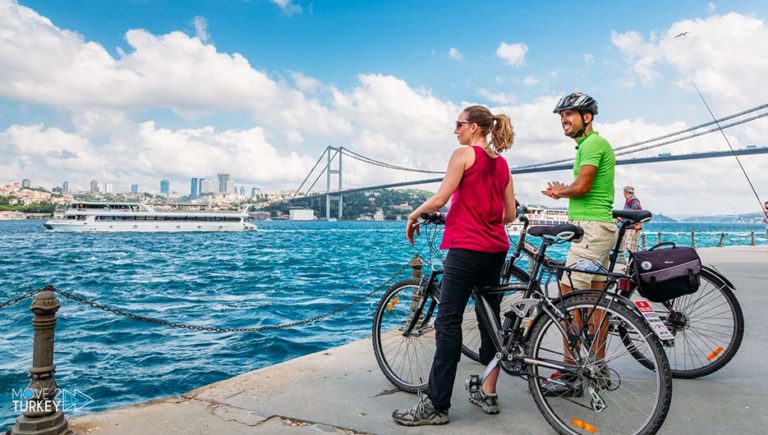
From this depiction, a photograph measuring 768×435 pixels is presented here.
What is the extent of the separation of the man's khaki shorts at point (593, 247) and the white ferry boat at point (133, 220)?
2546 inches

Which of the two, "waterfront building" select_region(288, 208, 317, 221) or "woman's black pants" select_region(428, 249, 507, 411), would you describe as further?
"waterfront building" select_region(288, 208, 317, 221)

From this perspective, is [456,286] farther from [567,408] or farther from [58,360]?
[58,360]

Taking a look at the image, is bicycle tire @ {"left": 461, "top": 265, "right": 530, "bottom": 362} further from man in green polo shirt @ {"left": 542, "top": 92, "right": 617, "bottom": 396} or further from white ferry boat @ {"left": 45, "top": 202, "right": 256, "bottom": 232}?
white ferry boat @ {"left": 45, "top": 202, "right": 256, "bottom": 232}

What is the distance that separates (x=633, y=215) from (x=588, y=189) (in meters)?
0.37

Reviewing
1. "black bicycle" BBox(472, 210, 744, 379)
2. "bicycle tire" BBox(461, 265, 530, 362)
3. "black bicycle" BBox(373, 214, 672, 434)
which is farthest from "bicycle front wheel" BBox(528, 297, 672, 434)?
"black bicycle" BBox(472, 210, 744, 379)

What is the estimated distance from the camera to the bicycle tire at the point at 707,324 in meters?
3.46

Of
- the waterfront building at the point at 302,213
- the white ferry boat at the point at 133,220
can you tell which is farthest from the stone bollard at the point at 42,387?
the waterfront building at the point at 302,213

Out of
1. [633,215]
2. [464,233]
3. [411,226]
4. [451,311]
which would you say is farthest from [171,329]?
[633,215]

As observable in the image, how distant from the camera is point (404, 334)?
3.66 m

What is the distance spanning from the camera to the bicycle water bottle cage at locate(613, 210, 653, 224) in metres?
3.27

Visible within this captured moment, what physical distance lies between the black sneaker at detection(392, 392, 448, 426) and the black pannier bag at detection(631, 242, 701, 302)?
1261 mm

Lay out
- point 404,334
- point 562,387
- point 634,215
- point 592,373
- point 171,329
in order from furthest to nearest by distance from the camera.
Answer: point 171,329 < point 404,334 < point 634,215 < point 562,387 < point 592,373

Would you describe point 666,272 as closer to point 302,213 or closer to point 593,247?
point 593,247

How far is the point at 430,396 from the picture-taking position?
288 cm
